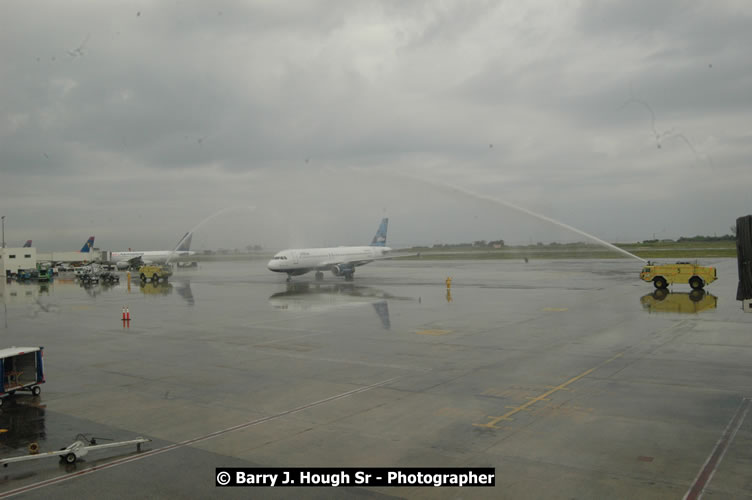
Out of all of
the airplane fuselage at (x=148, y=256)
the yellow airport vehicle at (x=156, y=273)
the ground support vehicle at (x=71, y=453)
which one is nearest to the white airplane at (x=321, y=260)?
the yellow airport vehicle at (x=156, y=273)

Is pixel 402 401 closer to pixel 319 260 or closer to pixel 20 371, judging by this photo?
pixel 20 371

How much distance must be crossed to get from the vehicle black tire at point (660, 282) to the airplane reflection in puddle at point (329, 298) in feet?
75.2

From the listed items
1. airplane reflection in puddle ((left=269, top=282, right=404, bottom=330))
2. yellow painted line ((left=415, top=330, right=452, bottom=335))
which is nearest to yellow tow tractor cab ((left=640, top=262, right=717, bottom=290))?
airplane reflection in puddle ((left=269, top=282, right=404, bottom=330))

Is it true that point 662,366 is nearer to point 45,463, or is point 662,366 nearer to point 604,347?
point 604,347

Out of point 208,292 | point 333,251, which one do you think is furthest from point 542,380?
point 333,251

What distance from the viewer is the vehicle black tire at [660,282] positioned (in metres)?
48.3

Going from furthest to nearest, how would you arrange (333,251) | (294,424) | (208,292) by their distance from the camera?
(333,251)
(208,292)
(294,424)

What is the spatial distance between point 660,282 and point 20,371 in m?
47.7

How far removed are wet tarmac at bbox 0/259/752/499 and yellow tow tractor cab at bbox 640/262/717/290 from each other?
12.4 m

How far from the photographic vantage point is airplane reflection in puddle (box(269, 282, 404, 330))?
3916 centimetres

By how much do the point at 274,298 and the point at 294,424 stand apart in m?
33.9

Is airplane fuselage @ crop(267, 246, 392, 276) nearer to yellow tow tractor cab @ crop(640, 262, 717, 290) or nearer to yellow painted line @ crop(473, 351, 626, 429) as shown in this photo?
yellow tow tractor cab @ crop(640, 262, 717, 290)

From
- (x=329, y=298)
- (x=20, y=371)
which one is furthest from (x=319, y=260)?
(x=20, y=371)

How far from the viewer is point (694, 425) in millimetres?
13422
